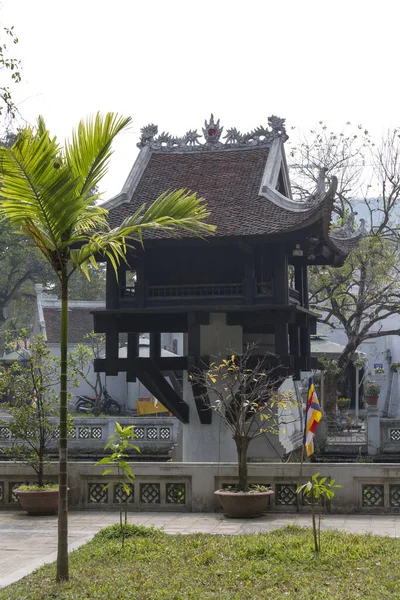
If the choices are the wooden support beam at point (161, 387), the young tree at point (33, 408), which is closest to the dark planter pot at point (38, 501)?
the young tree at point (33, 408)

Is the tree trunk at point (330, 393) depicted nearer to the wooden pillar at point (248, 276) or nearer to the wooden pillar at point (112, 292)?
the wooden pillar at point (248, 276)

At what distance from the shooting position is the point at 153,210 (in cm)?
941

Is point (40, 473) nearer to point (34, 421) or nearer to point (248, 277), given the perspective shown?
point (34, 421)

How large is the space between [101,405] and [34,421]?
23378 millimetres

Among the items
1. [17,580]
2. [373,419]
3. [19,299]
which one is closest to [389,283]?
[373,419]

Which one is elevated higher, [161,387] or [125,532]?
[161,387]

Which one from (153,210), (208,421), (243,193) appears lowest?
(208,421)

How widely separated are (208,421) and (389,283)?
10226 millimetres

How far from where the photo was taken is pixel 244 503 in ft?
41.4

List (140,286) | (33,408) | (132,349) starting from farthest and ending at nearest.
A: (132,349), (140,286), (33,408)

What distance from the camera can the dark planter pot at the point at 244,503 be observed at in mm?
12609

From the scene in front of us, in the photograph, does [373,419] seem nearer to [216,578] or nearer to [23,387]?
[23,387]

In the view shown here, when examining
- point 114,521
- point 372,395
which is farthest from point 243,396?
point 372,395

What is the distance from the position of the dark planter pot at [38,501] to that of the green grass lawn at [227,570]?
9.08ft
